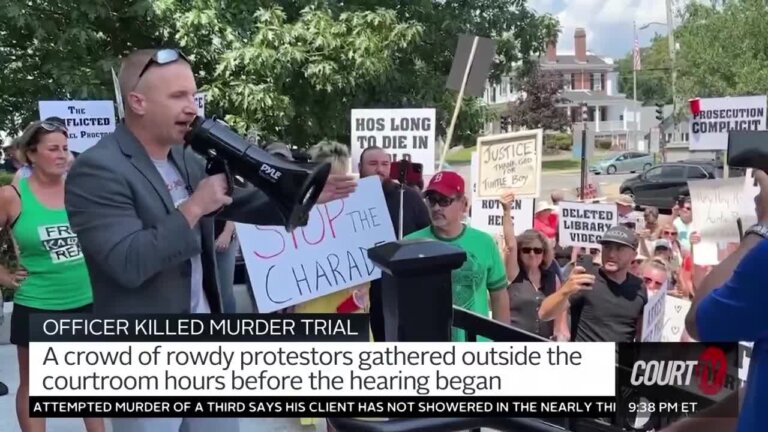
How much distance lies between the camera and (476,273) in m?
4.25

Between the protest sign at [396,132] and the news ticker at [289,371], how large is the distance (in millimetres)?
5621

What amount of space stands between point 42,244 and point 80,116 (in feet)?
11.0

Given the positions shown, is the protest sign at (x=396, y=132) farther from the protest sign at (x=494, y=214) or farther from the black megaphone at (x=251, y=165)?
the black megaphone at (x=251, y=165)

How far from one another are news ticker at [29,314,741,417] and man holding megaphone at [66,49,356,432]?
0.19m

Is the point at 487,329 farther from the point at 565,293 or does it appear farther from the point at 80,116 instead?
the point at 80,116

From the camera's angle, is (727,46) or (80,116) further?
(727,46)

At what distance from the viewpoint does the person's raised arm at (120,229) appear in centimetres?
227

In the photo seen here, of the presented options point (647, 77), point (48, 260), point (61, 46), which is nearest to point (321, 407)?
point (48, 260)

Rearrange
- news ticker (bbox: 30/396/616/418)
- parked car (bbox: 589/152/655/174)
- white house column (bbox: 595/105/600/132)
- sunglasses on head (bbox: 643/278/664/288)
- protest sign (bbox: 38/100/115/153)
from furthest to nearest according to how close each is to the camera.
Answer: white house column (bbox: 595/105/600/132), parked car (bbox: 589/152/655/174), protest sign (bbox: 38/100/115/153), sunglasses on head (bbox: 643/278/664/288), news ticker (bbox: 30/396/616/418)

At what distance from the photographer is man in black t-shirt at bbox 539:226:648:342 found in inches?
193

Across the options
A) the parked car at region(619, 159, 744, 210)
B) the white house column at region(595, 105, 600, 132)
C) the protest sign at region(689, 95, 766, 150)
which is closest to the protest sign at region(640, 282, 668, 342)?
the protest sign at region(689, 95, 766, 150)

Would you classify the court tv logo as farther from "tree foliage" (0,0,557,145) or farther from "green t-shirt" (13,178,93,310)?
"tree foliage" (0,0,557,145)

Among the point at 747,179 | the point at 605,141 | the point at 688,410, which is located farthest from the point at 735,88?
the point at 605,141

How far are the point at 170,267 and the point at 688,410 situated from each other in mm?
1414
